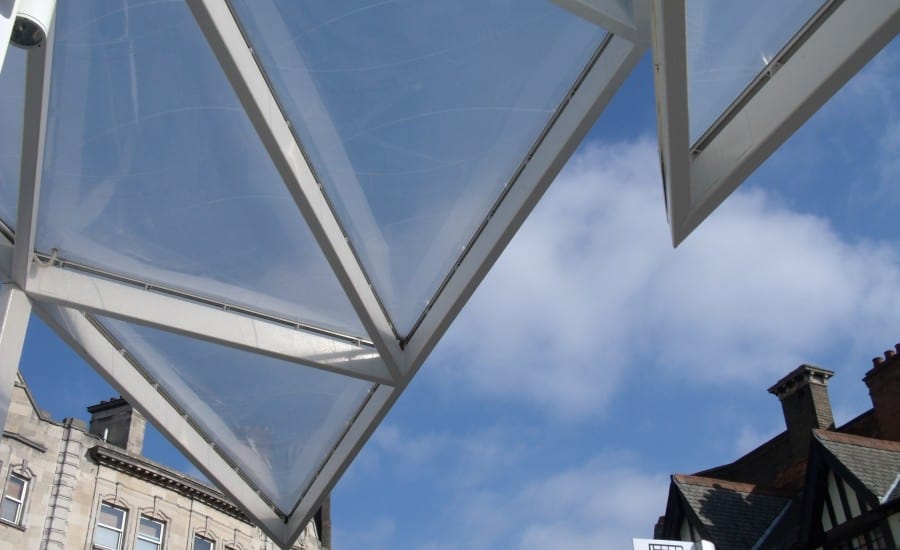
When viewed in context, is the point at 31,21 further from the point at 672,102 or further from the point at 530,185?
the point at 530,185

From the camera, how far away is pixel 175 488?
3300 cm

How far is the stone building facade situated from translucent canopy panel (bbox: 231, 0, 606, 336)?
67.8 feet

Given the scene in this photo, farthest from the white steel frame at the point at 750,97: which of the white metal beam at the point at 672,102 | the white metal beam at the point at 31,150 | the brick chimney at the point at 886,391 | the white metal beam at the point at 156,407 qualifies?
the brick chimney at the point at 886,391

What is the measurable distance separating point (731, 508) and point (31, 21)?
77.6 feet

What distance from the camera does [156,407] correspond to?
14422mm

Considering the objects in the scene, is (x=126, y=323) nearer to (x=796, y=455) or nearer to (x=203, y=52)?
(x=203, y=52)

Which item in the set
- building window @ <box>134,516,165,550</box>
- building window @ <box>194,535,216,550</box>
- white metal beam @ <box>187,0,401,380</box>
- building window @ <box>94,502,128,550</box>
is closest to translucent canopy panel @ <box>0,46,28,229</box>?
white metal beam @ <box>187,0,401,380</box>

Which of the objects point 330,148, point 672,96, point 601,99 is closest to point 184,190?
point 330,148

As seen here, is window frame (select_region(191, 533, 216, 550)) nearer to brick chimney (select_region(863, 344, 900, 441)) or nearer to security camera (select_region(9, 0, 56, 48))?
brick chimney (select_region(863, 344, 900, 441))

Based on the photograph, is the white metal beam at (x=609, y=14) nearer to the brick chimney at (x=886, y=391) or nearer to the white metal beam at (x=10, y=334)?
the white metal beam at (x=10, y=334)

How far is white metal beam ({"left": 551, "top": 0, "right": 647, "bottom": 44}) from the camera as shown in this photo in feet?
26.8

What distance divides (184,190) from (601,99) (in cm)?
486

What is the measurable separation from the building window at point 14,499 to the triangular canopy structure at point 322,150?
16.0 m

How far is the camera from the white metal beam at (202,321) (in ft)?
39.9
